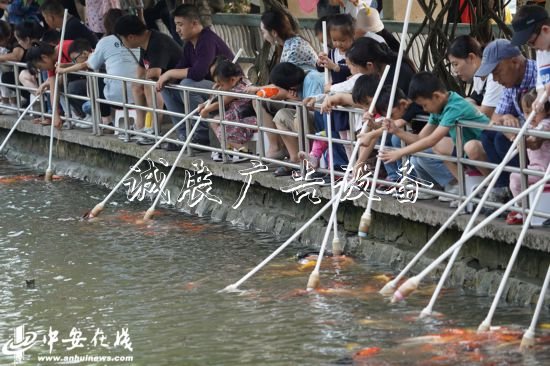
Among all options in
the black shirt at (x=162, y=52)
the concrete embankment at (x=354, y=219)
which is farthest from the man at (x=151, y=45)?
the concrete embankment at (x=354, y=219)

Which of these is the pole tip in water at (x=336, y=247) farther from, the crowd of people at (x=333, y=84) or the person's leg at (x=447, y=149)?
the person's leg at (x=447, y=149)

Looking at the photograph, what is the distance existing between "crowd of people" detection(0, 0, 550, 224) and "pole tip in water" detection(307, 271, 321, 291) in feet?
3.15

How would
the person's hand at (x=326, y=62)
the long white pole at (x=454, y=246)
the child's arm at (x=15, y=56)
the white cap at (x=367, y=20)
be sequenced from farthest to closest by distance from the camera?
the child's arm at (x=15, y=56), the white cap at (x=367, y=20), the person's hand at (x=326, y=62), the long white pole at (x=454, y=246)

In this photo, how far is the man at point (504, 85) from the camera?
9.58m

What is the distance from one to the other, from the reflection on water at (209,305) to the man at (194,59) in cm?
130

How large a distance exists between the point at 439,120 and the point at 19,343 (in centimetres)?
324

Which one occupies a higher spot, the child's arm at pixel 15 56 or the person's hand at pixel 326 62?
the person's hand at pixel 326 62

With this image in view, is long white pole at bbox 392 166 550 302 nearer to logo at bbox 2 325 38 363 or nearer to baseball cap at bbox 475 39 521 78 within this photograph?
baseball cap at bbox 475 39 521 78

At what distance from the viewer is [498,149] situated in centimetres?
962

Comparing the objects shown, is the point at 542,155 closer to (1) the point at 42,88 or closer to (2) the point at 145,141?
(2) the point at 145,141

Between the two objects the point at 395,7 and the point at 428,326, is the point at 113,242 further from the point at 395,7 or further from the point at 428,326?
the point at 395,7

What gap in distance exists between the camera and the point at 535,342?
26.9ft

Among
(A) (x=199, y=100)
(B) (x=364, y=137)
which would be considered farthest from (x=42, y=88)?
(B) (x=364, y=137)

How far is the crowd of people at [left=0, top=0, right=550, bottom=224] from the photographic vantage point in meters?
9.64
